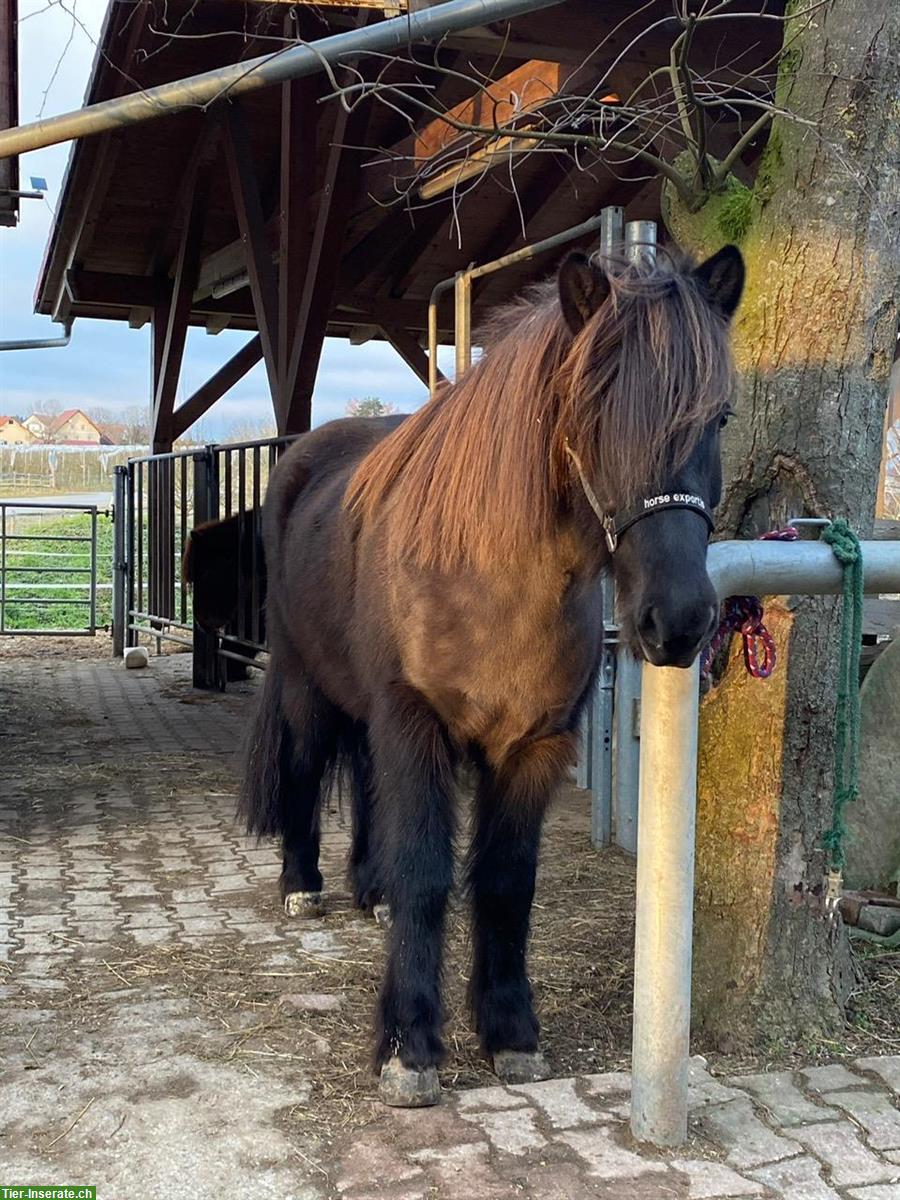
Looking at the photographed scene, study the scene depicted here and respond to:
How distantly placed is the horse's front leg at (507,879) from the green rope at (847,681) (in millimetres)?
632

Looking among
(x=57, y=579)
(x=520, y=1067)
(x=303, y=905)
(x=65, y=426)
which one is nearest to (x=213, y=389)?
(x=303, y=905)

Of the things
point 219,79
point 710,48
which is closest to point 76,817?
point 219,79

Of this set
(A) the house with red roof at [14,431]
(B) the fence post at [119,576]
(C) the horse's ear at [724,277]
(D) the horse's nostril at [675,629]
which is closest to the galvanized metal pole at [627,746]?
(C) the horse's ear at [724,277]

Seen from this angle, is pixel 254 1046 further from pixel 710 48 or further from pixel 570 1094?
pixel 710 48

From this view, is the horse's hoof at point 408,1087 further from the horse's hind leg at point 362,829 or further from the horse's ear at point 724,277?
the horse's ear at point 724,277

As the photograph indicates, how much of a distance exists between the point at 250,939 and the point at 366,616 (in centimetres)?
133

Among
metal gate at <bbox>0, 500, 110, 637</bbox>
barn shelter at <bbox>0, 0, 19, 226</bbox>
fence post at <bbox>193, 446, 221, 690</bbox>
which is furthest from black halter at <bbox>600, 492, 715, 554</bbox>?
metal gate at <bbox>0, 500, 110, 637</bbox>

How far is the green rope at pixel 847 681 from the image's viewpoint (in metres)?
2.28

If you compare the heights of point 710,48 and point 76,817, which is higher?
point 710,48

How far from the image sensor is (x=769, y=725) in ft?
9.03

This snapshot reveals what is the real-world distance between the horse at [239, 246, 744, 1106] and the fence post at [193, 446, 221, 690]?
5648 millimetres

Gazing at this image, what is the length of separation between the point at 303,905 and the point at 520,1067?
138 centimetres

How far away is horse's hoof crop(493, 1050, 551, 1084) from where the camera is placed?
8.41 ft

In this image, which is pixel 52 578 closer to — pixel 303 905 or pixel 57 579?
pixel 57 579
